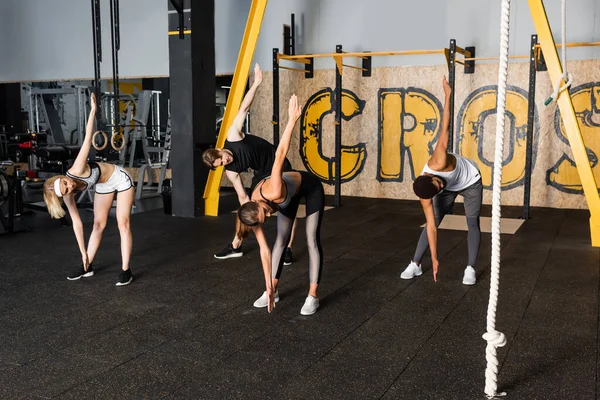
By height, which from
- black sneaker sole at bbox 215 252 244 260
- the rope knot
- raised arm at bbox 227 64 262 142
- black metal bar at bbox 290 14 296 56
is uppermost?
black metal bar at bbox 290 14 296 56

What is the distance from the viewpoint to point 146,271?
14.0 ft

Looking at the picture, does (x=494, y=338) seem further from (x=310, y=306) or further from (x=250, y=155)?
(x=250, y=155)

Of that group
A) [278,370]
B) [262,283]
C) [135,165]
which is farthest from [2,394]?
[135,165]

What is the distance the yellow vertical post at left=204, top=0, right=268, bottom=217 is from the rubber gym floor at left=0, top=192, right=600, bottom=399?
60.4 inches

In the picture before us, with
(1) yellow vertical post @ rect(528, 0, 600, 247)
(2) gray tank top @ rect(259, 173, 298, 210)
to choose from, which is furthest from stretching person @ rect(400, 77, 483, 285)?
(1) yellow vertical post @ rect(528, 0, 600, 247)

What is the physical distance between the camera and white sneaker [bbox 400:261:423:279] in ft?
13.3

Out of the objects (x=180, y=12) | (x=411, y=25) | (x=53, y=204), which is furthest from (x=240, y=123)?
(x=411, y=25)

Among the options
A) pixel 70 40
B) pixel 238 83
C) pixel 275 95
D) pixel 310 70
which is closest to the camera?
pixel 238 83

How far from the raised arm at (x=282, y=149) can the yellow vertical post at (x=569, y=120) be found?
3.13 meters

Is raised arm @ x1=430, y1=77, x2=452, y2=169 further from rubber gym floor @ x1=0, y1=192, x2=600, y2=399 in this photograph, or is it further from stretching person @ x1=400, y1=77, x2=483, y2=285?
rubber gym floor @ x1=0, y1=192, x2=600, y2=399

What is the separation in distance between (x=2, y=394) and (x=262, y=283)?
1888mm

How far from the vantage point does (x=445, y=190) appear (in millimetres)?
3812

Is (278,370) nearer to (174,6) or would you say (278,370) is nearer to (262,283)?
(262,283)

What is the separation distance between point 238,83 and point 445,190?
3.43 m
